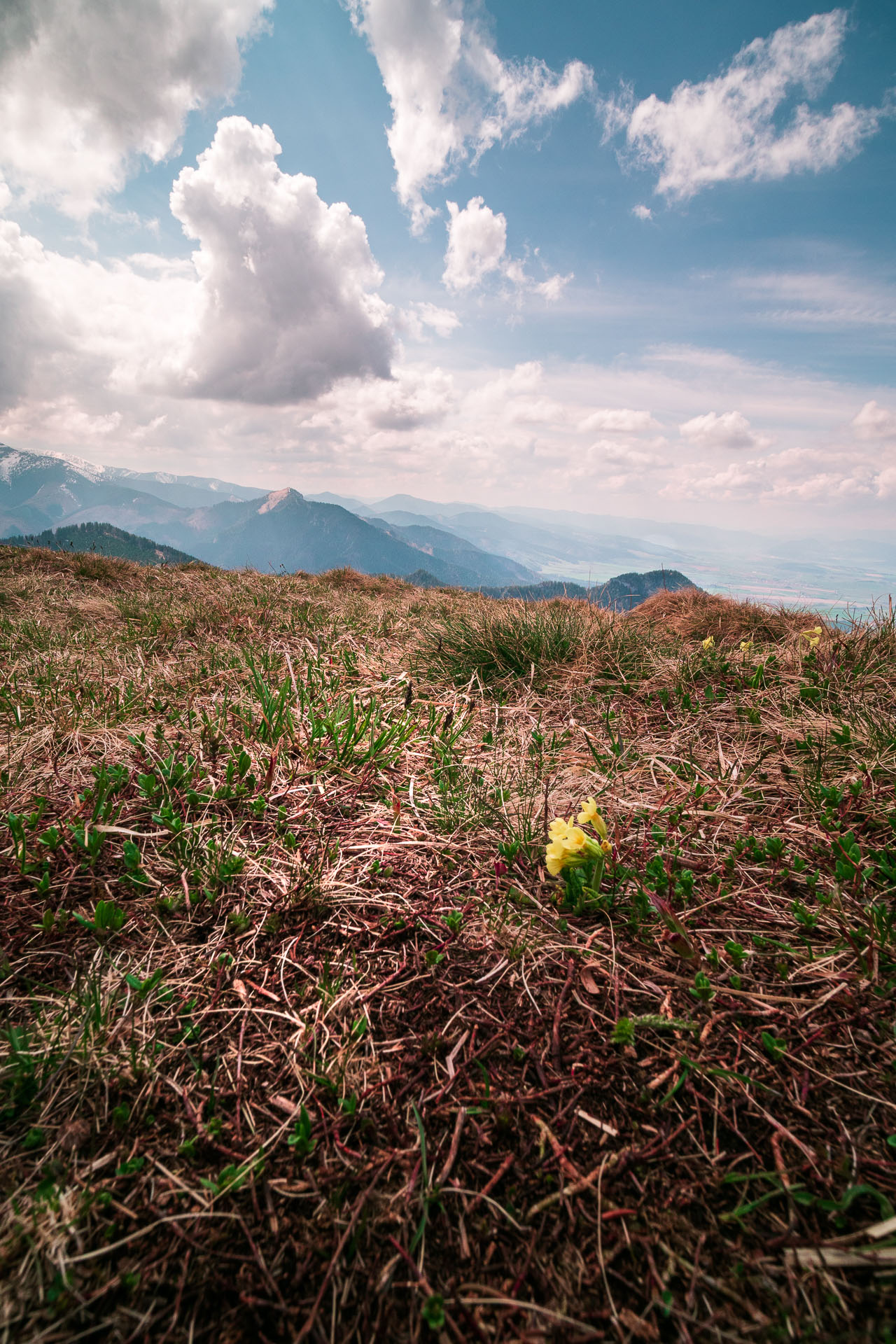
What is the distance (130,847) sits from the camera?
200cm

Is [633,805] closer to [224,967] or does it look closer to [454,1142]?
[454,1142]

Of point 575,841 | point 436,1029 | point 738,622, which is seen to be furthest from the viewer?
point 738,622

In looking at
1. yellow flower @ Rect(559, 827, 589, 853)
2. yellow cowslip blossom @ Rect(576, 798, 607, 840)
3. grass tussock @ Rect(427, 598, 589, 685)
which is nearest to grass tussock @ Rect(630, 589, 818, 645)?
grass tussock @ Rect(427, 598, 589, 685)

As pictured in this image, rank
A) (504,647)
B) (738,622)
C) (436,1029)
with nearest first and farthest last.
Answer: (436,1029)
(504,647)
(738,622)

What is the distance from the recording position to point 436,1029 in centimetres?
147

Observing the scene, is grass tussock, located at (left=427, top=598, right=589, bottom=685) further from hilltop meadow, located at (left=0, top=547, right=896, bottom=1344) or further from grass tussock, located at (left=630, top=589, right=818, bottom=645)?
grass tussock, located at (left=630, top=589, right=818, bottom=645)

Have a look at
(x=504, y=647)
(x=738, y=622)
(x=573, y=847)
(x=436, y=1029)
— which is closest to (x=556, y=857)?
(x=573, y=847)

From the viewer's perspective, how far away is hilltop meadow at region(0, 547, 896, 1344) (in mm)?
1000

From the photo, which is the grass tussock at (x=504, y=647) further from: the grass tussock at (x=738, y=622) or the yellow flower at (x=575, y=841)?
the yellow flower at (x=575, y=841)

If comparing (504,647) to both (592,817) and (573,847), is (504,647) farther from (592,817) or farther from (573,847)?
(573,847)

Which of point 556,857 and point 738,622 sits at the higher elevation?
point 738,622

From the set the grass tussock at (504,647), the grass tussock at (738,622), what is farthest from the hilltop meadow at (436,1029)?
the grass tussock at (738,622)

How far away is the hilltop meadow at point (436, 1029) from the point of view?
100cm

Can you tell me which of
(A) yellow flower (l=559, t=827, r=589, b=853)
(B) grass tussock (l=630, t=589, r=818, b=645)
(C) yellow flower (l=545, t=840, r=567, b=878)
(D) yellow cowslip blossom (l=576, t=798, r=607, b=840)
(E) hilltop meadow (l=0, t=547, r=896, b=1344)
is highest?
(B) grass tussock (l=630, t=589, r=818, b=645)
